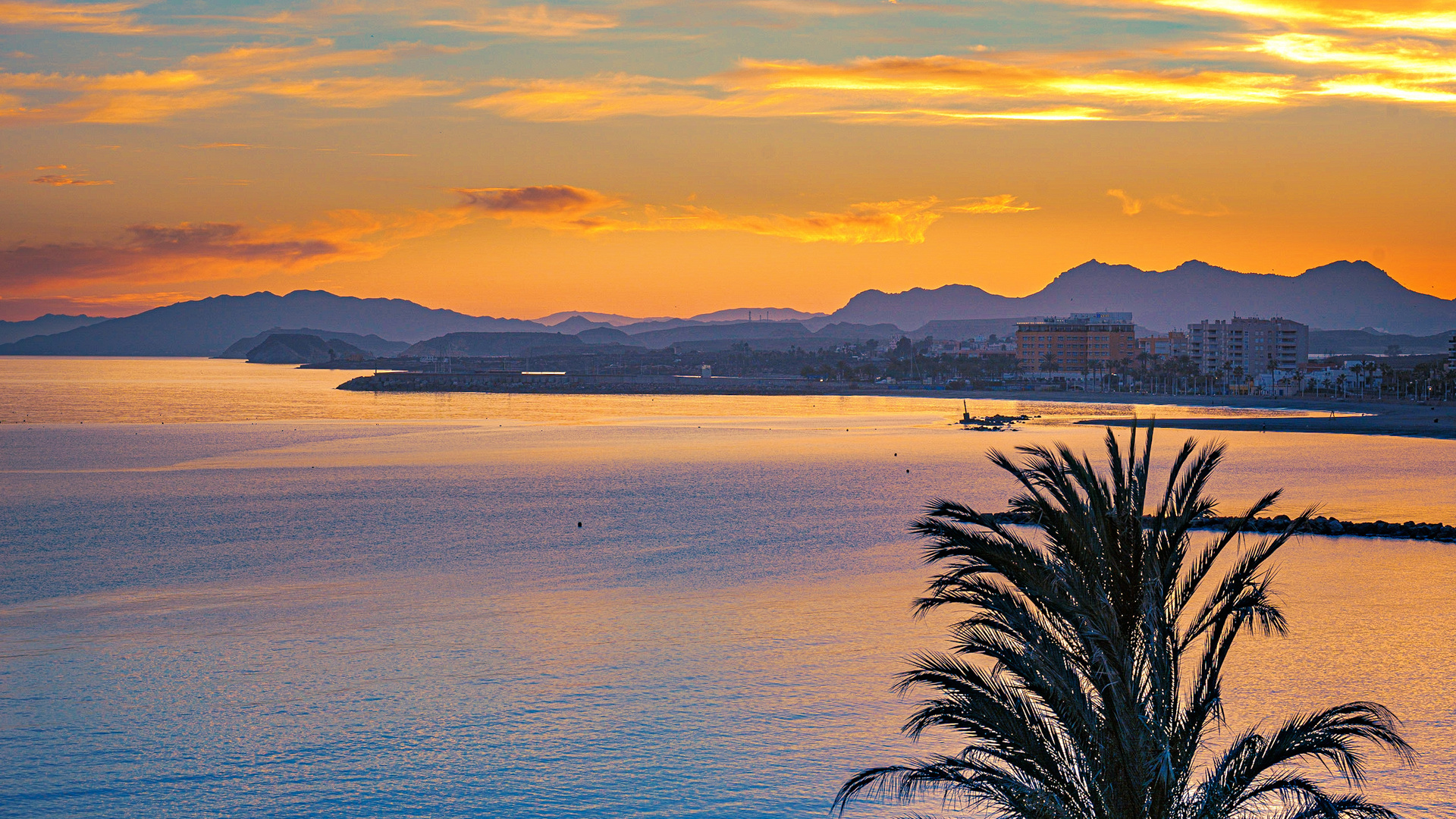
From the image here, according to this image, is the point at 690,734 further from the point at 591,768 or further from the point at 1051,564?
the point at 1051,564

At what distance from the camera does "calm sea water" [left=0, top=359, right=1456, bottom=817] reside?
14.5 meters

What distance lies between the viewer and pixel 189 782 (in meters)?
14.3

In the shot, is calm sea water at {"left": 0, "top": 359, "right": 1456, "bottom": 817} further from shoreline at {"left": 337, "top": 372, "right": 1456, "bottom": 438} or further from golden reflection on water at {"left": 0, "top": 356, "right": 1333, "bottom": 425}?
golden reflection on water at {"left": 0, "top": 356, "right": 1333, "bottom": 425}

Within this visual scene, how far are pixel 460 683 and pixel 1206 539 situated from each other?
24.6 meters

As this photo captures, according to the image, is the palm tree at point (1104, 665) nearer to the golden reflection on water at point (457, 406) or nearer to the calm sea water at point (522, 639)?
the calm sea water at point (522, 639)

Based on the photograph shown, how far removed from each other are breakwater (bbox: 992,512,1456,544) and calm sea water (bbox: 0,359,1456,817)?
1.28 metres

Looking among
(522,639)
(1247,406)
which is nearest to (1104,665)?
(522,639)

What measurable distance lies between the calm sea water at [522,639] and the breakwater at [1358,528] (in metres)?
1.28

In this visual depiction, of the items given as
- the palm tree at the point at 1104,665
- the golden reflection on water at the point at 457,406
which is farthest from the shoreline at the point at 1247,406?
the palm tree at the point at 1104,665

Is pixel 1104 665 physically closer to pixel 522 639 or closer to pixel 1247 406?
pixel 522 639

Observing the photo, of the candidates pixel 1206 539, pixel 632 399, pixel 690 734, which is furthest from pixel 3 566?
pixel 632 399

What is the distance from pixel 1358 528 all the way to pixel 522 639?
27184mm

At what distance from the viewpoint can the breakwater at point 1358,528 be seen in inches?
1374

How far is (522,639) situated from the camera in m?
21.7
